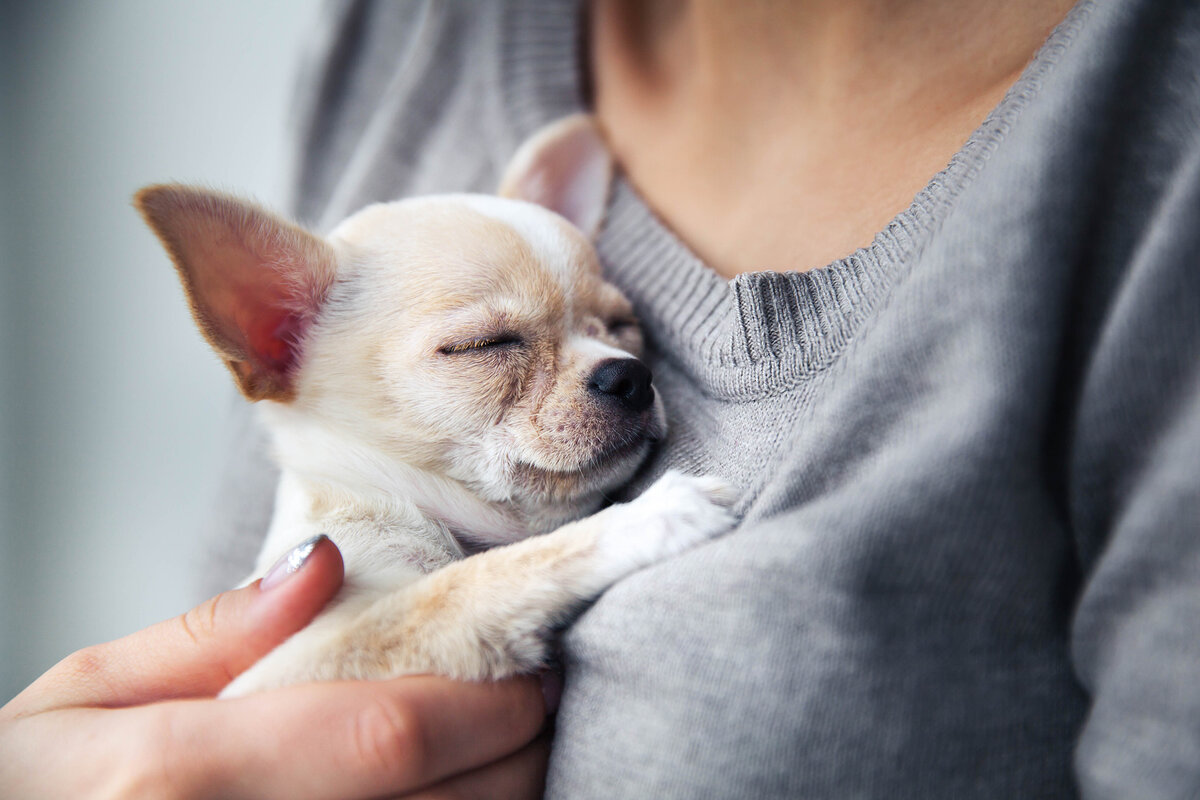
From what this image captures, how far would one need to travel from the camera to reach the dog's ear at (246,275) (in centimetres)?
119

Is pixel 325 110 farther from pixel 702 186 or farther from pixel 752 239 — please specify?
pixel 752 239

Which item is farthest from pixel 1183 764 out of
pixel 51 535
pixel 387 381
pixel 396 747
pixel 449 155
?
pixel 51 535

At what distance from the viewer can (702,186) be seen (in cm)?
154

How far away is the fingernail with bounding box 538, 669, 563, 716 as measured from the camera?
3.51 feet

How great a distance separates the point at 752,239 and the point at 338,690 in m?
1.00

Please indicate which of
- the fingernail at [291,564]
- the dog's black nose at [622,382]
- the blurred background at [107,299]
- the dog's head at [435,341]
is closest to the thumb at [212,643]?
the fingernail at [291,564]

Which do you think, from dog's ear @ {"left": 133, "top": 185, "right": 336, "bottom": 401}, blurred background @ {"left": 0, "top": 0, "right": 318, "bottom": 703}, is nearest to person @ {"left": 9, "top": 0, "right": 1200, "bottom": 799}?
dog's ear @ {"left": 133, "top": 185, "right": 336, "bottom": 401}

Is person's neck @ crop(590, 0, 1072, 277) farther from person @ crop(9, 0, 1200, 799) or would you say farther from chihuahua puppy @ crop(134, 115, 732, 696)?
chihuahua puppy @ crop(134, 115, 732, 696)

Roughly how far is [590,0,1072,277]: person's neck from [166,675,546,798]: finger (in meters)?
0.89

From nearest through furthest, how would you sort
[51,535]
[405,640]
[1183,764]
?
[1183,764]
[405,640]
[51,535]

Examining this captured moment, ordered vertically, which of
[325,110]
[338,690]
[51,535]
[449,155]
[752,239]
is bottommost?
[51,535]

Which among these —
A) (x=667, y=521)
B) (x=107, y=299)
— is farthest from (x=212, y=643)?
(x=107, y=299)

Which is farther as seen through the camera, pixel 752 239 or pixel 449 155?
pixel 449 155

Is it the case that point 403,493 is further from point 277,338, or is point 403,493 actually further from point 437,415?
point 277,338
